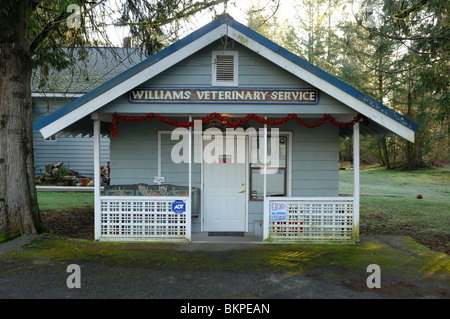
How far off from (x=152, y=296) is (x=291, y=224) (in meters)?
3.55

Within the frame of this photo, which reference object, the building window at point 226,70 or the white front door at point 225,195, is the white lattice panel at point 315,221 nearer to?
the white front door at point 225,195

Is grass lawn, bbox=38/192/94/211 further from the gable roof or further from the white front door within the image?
the gable roof

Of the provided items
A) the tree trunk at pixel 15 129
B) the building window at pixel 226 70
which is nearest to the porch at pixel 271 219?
the tree trunk at pixel 15 129

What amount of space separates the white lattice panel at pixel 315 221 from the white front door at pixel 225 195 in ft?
4.69

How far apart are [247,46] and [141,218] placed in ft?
13.4

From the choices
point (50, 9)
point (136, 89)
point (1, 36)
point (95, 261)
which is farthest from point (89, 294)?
point (50, 9)

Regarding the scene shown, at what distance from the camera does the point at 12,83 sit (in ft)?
24.3

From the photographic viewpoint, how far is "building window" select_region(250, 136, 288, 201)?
A: 336 inches

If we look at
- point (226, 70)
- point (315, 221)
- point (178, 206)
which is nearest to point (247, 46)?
point (226, 70)

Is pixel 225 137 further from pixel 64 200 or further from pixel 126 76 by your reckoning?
pixel 64 200

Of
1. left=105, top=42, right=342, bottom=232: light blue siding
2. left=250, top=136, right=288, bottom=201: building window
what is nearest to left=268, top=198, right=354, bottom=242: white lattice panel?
left=105, top=42, right=342, bottom=232: light blue siding

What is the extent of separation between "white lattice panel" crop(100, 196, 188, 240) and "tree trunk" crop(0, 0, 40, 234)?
1.74 m
